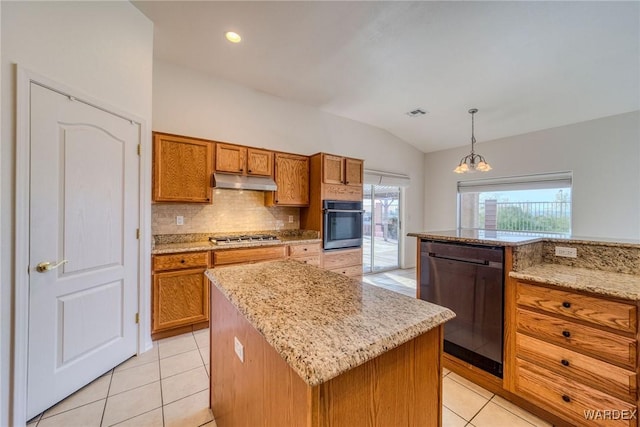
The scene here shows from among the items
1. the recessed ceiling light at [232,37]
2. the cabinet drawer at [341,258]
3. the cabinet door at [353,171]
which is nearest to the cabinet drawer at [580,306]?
the cabinet drawer at [341,258]

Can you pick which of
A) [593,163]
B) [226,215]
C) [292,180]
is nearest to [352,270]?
[292,180]

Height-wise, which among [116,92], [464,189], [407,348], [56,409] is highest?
[116,92]

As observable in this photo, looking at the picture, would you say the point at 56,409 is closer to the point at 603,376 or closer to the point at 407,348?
the point at 407,348

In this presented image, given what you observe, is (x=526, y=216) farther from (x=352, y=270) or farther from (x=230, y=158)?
(x=230, y=158)

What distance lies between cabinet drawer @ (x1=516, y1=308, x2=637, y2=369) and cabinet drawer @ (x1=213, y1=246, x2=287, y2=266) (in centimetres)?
241

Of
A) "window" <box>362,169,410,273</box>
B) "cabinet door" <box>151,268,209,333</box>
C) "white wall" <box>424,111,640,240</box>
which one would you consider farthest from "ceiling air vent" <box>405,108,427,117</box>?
"cabinet door" <box>151,268,209,333</box>

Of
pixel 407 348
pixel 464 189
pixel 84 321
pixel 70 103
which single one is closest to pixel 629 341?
pixel 407 348

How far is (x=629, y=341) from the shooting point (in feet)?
4.22

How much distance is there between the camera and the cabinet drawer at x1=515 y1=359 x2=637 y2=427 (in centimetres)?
132

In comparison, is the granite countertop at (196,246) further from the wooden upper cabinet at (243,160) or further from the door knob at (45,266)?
the wooden upper cabinet at (243,160)

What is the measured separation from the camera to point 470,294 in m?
1.93

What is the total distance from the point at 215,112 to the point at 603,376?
4.11 m

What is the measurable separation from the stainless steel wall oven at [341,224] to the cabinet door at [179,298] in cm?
171

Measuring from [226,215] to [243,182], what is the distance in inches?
23.0
